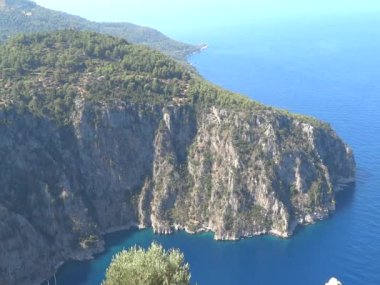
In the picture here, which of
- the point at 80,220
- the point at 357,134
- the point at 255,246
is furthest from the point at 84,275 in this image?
the point at 357,134

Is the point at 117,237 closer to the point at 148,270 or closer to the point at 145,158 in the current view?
the point at 145,158

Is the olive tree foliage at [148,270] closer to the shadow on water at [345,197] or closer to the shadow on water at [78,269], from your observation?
the shadow on water at [78,269]

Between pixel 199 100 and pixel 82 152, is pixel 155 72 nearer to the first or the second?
pixel 199 100

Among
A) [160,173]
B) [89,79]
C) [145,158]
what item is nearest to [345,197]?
[160,173]

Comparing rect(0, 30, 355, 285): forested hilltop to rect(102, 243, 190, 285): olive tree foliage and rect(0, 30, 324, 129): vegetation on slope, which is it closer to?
rect(0, 30, 324, 129): vegetation on slope

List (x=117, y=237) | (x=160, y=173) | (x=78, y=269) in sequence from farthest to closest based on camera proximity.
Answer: (x=160, y=173) < (x=117, y=237) < (x=78, y=269)

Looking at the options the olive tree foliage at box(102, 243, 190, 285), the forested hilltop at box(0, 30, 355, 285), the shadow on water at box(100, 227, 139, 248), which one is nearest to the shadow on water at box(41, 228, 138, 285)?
the shadow on water at box(100, 227, 139, 248)
